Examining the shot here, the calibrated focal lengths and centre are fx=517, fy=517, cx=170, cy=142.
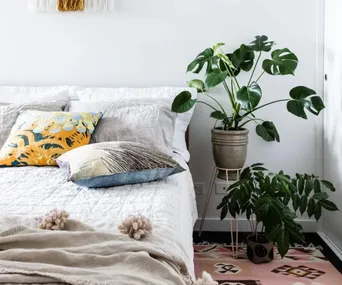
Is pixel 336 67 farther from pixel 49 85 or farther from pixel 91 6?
pixel 49 85

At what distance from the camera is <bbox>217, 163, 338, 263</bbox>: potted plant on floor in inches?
101

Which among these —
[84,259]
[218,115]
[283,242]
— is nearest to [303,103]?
[218,115]

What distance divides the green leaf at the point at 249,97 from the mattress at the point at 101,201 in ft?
2.00

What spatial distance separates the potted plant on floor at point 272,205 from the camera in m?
2.57

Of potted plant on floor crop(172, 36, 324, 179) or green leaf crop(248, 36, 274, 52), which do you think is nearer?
potted plant on floor crop(172, 36, 324, 179)

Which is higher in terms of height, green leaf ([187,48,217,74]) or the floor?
green leaf ([187,48,217,74])

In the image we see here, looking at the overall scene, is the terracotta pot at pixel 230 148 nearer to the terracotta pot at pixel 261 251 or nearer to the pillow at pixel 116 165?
the terracotta pot at pixel 261 251

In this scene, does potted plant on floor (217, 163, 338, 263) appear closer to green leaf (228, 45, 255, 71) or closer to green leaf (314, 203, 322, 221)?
green leaf (314, 203, 322, 221)

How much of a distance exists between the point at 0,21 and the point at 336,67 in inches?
81.9

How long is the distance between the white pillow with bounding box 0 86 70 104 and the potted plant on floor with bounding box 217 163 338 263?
44.4 inches

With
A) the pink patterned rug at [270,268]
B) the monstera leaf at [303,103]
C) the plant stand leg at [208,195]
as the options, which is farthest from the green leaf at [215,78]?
the pink patterned rug at [270,268]

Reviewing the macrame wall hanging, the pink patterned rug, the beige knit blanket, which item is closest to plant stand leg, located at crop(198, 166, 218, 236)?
the pink patterned rug

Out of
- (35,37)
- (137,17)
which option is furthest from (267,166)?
(35,37)

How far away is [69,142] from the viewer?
2.54 meters
